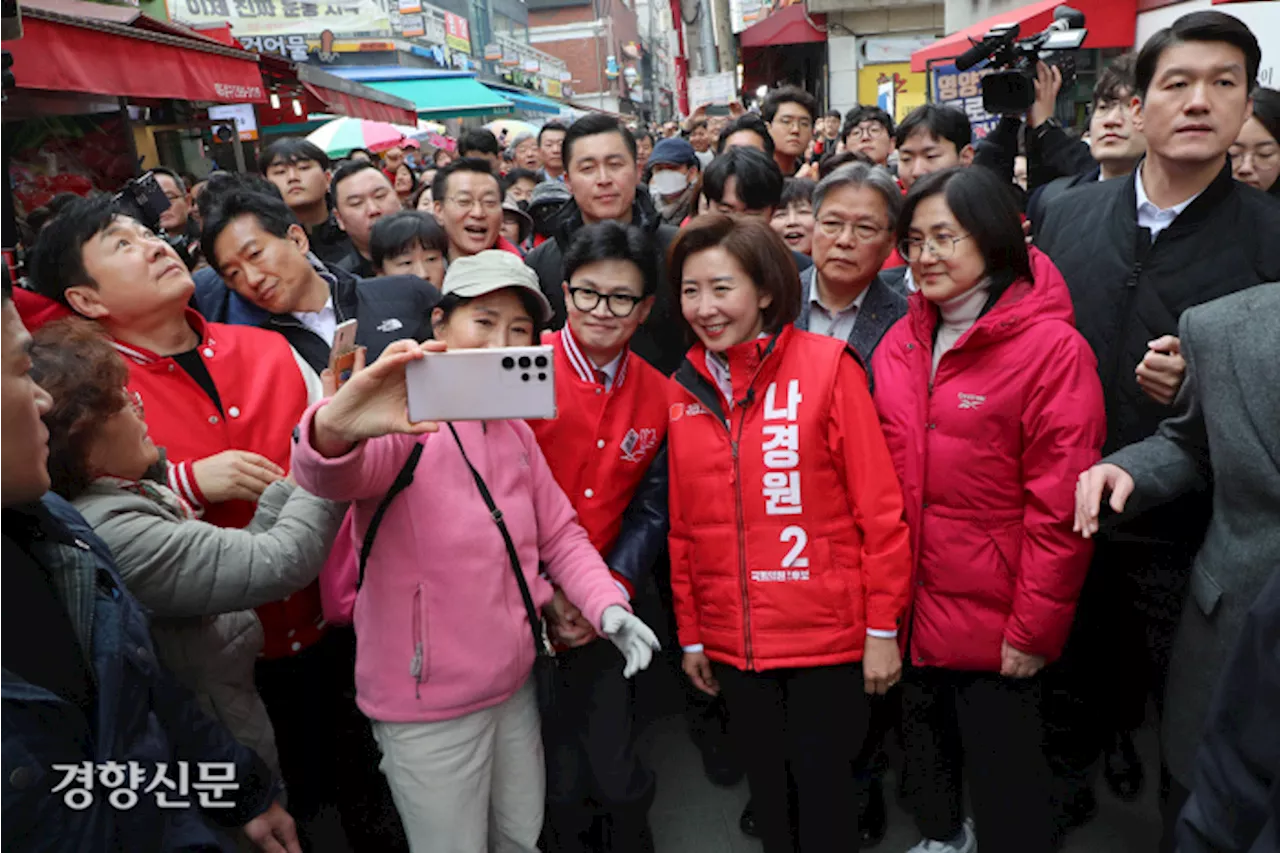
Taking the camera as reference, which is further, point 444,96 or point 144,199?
point 444,96

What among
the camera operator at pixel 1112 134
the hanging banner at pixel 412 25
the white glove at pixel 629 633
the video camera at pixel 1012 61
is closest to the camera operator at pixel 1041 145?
the video camera at pixel 1012 61

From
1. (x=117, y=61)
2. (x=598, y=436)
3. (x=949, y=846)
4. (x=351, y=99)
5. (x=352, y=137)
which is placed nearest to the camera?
(x=598, y=436)

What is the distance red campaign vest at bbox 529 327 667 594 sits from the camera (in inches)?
87.7

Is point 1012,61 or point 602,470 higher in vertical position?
Result: point 1012,61

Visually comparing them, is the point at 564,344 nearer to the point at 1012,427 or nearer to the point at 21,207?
the point at 1012,427

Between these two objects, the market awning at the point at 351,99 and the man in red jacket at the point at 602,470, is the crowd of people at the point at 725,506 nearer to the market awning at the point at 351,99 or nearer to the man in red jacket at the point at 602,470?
the man in red jacket at the point at 602,470

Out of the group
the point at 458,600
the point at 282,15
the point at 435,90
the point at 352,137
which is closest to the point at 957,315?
the point at 458,600

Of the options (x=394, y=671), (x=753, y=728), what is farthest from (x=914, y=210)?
(x=394, y=671)

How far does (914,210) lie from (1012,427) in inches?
24.5

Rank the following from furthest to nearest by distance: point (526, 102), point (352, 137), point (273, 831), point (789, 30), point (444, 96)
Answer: point (526, 102), point (444, 96), point (789, 30), point (352, 137), point (273, 831)

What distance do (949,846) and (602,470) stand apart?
1535 millimetres

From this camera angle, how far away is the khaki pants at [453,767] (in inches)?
73.2

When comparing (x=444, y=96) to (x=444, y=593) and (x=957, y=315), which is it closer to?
(x=957, y=315)

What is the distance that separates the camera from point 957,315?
6.93 feet
